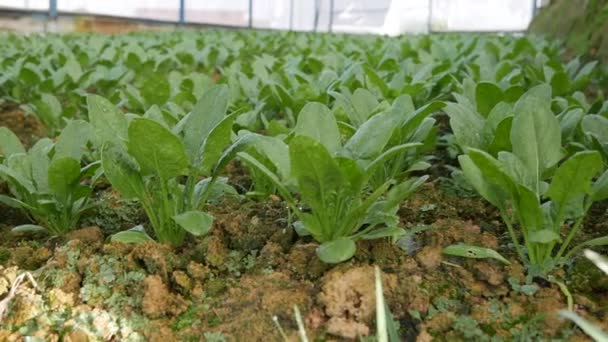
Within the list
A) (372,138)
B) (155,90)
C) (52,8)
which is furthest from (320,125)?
(52,8)

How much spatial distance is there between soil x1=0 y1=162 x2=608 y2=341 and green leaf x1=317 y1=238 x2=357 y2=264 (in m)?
0.03

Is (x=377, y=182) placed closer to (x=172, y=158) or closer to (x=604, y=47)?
(x=172, y=158)

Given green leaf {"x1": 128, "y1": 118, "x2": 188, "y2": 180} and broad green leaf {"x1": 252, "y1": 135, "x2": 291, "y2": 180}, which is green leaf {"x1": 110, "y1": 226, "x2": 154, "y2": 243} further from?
broad green leaf {"x1": 252, "y1": 135, "x2": 291, "y2": 180}

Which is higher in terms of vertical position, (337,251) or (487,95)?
(487,95)

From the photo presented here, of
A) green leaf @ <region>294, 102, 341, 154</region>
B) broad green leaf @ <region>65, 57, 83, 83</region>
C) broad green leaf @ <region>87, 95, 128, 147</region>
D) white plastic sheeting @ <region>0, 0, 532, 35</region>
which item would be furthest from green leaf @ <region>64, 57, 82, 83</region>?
white plastic sheeting @ <region>0, 0, 532, 35</region>

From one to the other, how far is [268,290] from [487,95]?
3.03 ft

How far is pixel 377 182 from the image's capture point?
4.91ft

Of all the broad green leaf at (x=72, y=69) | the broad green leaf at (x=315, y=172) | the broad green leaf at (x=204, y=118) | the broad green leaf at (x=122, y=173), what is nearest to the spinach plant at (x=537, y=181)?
the broad green leaf at (x=315, y=172)

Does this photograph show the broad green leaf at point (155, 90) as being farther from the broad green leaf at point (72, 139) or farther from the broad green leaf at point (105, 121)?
the broad green leaf at point (105, 121)

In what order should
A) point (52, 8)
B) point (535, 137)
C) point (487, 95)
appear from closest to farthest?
point (535, 137) < point (487, 95) < point (52, 8)

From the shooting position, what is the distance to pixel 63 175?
1241mm

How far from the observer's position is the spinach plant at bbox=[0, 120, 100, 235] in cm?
124

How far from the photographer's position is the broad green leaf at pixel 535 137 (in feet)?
3.76

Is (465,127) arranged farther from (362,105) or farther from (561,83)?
(561,83)
